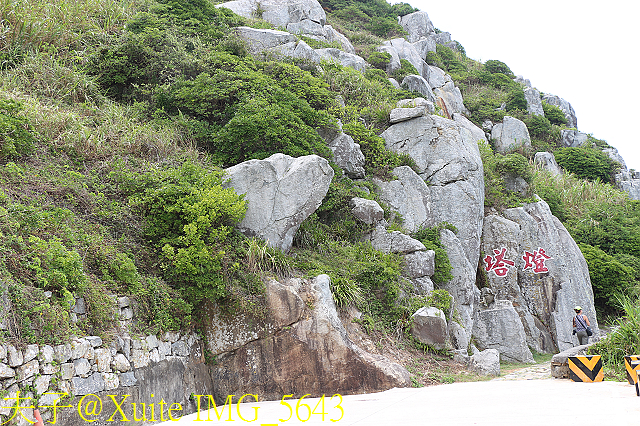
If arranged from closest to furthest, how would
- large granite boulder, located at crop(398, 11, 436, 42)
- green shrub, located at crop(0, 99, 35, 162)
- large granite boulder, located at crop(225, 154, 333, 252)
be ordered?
green shrub, located at crop(0, 99, 35, 162)
large granite boulder, located at crop(225, 154, 333, 252)
large granite boulder, located at crop(398, 11, 436, 42)

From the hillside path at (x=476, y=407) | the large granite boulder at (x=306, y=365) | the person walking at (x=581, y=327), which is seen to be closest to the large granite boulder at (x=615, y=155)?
the person walking at (x=581, y=327)

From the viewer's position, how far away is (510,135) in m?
23.2

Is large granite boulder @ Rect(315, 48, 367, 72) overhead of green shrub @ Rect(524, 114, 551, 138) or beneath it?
overhead

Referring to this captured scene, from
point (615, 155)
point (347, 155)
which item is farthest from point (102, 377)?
point (615, 155)

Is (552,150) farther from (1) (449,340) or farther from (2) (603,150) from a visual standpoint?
(1) (449,340)

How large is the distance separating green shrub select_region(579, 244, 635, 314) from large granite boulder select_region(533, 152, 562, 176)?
6.87 meters

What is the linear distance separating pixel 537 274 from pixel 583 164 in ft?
41.0

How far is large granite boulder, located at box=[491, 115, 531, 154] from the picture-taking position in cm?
2289

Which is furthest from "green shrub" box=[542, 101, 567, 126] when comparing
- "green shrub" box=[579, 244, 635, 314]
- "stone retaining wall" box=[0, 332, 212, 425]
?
"stone retaining wall" box=[0, 332, 212, 425]

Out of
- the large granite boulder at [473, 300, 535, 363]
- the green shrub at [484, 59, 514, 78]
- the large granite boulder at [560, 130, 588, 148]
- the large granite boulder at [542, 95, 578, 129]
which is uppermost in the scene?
the green shrub at [484, 59, 514, 78]

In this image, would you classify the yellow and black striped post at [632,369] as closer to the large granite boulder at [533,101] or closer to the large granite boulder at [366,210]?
the large granite boulder at [366,210]

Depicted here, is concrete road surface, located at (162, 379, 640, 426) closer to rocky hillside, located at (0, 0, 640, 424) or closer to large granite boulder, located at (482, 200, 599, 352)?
rocky hillside, located at (0, 0, 640, 424)

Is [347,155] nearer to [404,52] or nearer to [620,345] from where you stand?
[620,345]

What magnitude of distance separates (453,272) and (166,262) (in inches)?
327
